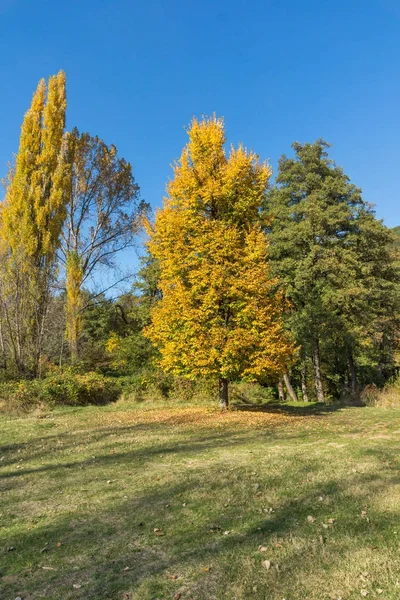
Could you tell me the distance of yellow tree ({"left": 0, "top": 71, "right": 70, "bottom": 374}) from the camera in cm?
1945

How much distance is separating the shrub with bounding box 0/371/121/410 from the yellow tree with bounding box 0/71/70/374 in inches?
111

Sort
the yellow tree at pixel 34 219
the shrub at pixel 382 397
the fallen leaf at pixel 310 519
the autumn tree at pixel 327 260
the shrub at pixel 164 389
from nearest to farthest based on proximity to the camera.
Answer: the fallen leaf at pixel 310 519, the shrub at pixel 382 397, the shrub at pixel 164 389, the yellow tree at pixel 34 219, the autumn tree at pixel 327 260

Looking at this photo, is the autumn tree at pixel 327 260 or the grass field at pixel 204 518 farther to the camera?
the autumn tree at pixel 327 260

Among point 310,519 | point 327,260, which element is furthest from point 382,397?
point 310,519

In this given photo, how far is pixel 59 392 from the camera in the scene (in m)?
16.8

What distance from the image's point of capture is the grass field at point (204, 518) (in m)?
3.20

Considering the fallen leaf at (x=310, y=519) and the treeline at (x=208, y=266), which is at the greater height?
the treeline at (x=208, y=266)

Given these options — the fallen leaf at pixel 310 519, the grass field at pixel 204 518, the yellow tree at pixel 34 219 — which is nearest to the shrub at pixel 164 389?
the yellow tree at pixel 34 219

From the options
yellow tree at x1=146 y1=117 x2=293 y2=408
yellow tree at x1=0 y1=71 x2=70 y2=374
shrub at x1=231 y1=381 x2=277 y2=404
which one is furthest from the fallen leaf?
yellow tree at x1=0 y1=71 x2=70 y2=374

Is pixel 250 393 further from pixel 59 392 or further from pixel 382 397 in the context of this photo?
pixel 59 392

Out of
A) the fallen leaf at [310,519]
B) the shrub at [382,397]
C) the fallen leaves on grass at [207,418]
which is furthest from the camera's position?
the shrub at [382,397]

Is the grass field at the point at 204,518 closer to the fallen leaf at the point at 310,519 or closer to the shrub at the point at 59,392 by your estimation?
the fallen leaf at the point at 310,519

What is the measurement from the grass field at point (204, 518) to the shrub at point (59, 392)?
7181 millimetres

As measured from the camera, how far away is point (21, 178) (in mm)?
20594
